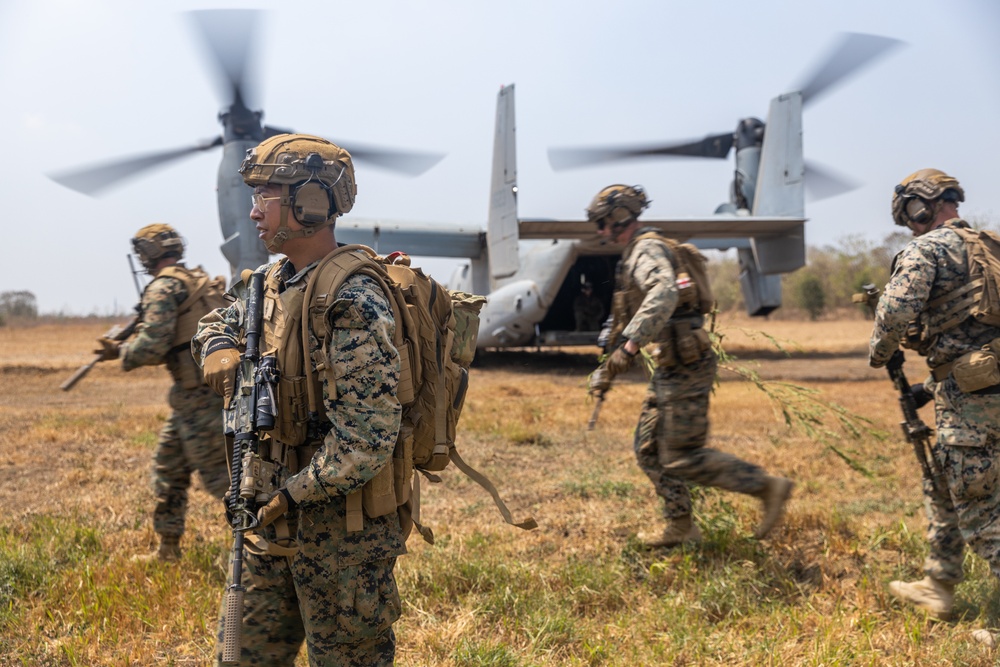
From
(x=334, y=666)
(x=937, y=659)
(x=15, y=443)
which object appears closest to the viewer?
(x=334, y=666)

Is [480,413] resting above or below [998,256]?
below

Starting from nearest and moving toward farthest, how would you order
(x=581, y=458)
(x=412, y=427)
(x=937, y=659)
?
(x=412, y=427) → (x=937, y=659) → (x=581, y=458)

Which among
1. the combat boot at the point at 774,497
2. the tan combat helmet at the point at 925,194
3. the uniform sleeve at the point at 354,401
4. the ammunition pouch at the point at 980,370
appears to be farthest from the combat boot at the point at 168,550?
the tan combat helmet at the point at 925,194

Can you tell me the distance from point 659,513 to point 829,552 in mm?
1125

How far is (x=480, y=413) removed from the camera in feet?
30.9

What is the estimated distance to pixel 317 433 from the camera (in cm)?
212

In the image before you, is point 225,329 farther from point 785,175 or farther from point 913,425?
point 785,175

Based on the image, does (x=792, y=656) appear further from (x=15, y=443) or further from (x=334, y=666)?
(x=15, y=443)

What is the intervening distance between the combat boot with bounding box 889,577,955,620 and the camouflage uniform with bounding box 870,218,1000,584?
0.05 meters

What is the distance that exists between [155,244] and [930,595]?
14.5ft

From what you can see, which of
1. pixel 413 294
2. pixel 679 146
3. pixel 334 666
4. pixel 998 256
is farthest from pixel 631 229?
pixel 679 146

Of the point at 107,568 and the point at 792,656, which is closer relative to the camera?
the point at 792,656

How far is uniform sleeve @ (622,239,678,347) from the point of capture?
3826mm

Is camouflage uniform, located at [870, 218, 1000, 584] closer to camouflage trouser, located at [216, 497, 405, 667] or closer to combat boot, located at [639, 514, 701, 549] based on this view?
combat boot, located at [639, 514, 701, 549]
